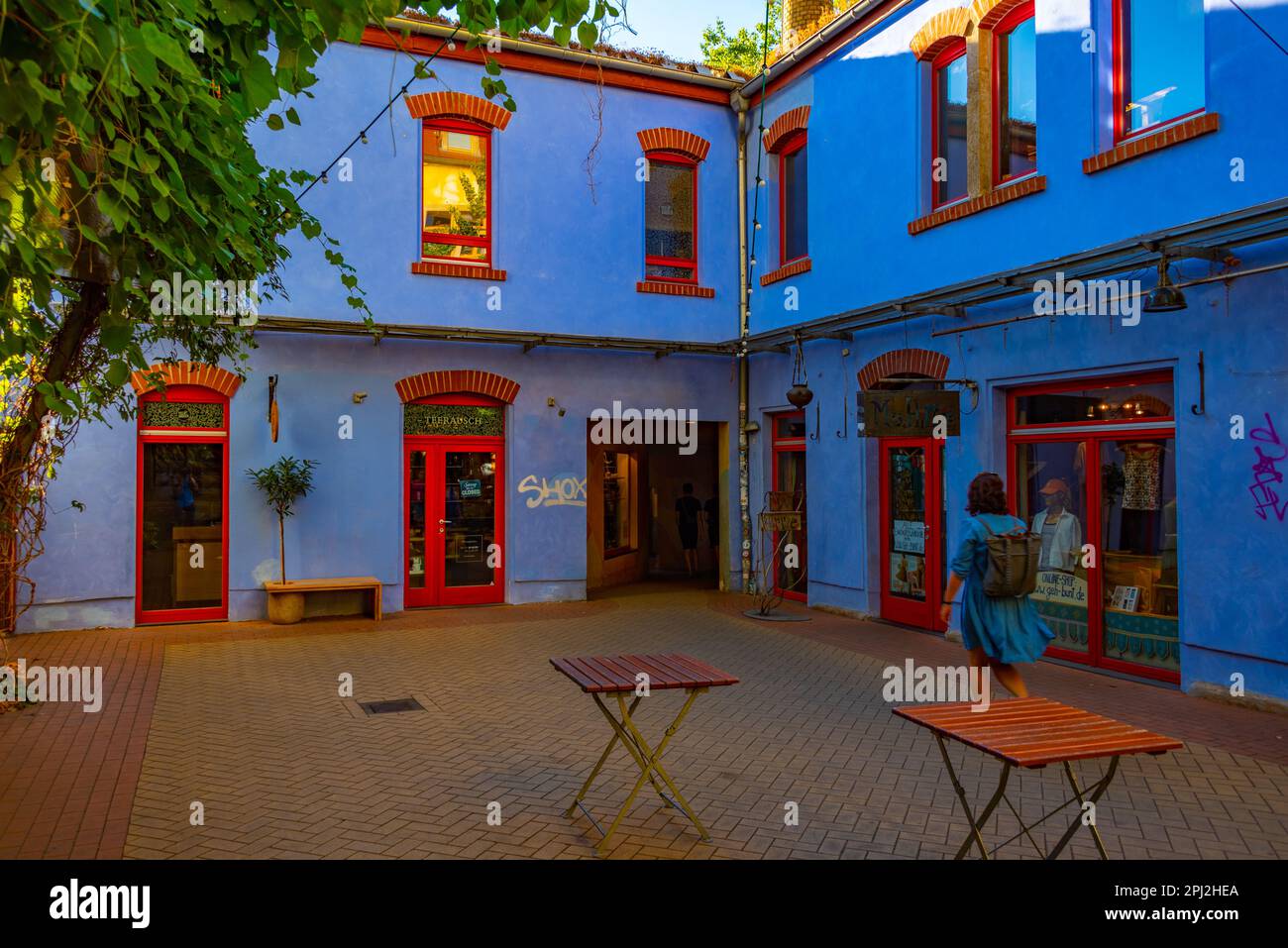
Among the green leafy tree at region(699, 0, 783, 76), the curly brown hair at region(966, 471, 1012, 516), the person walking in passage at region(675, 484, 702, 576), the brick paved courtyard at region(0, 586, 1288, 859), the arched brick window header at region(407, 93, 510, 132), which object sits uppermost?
the green leafy tree at region(699, 0, 783, 76)

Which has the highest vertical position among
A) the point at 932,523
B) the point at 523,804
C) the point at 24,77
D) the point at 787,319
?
the point at 787,319

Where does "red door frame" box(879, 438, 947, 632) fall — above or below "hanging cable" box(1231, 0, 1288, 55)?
below

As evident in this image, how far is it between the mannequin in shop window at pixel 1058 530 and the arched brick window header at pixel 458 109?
8.44 metres

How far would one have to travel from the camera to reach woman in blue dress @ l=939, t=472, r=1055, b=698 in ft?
20.9

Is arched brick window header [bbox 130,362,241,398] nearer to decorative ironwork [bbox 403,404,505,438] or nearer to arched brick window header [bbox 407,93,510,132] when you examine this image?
decorative ironwork [bbox 403,404,505,438]

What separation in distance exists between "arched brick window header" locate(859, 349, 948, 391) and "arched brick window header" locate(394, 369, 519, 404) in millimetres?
4809

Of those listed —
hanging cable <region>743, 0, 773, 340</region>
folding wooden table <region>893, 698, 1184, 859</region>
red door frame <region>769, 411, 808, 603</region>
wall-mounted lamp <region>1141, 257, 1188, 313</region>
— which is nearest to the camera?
folding wooden table <region>893, 698, 1184, 859</region>

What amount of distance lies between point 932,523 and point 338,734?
6986 mm

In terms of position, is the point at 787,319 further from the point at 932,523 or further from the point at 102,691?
the point at 102,691

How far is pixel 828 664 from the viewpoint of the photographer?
30.2ft

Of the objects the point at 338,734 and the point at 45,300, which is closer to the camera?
the point at 45,300

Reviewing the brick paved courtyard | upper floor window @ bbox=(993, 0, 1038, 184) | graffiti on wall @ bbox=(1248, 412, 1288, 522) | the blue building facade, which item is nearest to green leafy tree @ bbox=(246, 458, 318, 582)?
the blue building facade

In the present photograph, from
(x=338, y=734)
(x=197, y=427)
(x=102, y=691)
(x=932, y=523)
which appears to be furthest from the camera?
(x=197, y=427)

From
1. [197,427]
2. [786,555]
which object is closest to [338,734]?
[197,427]
